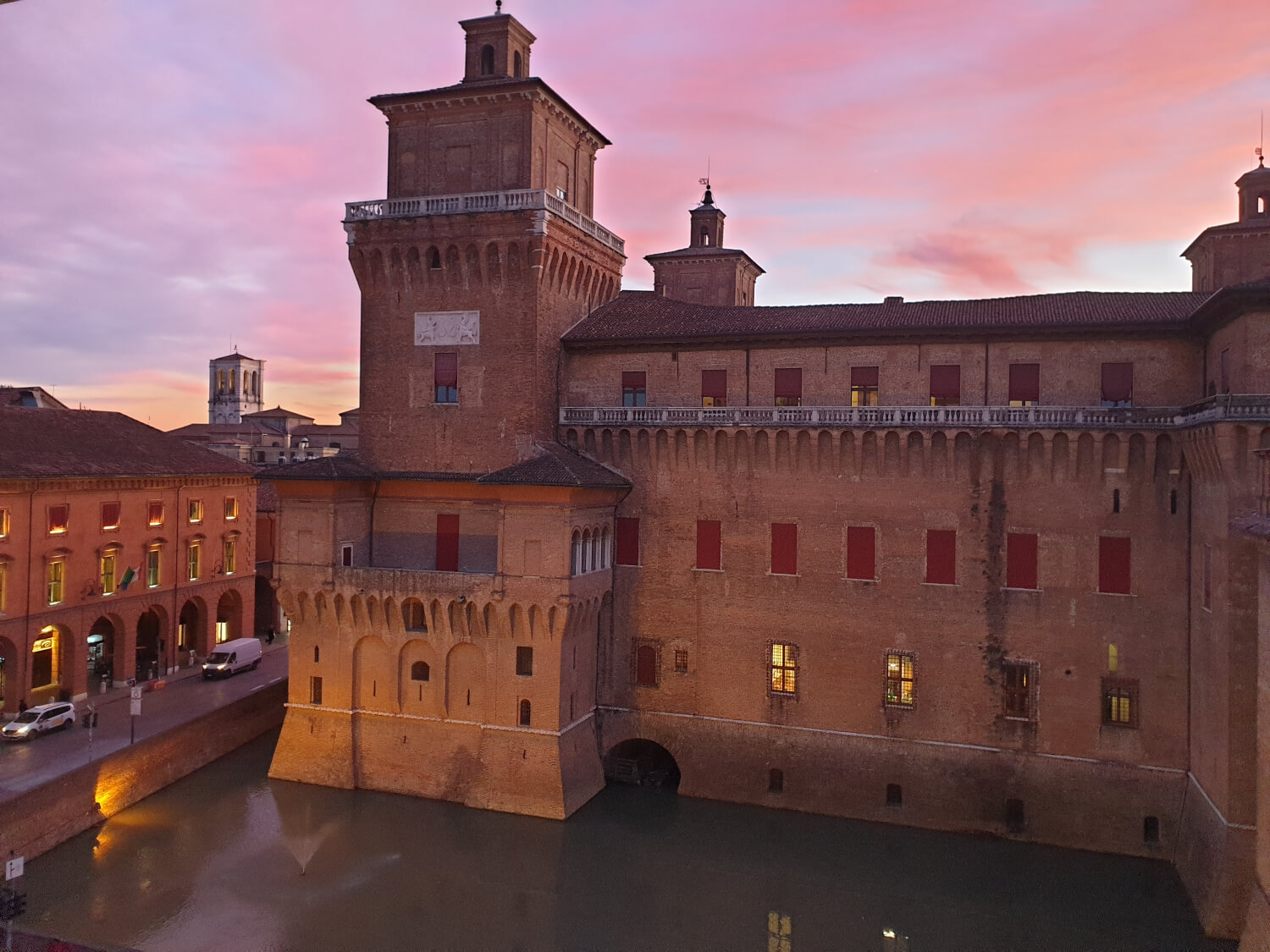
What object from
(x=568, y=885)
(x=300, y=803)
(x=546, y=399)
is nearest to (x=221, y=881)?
(x=300, y=803)

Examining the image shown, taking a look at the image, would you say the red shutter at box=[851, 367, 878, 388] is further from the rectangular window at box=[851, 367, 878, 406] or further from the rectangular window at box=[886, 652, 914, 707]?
the rectangular window at box=[886, 652, 914, 707]

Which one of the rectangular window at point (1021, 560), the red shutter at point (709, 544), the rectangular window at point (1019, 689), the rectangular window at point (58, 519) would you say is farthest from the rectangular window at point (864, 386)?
the rectangular window at point (58, 519)

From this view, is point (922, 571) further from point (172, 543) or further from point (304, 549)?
point (172, 543)

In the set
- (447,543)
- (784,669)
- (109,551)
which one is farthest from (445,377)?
(109,551)

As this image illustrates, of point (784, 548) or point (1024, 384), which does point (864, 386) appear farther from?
point (784, 548)

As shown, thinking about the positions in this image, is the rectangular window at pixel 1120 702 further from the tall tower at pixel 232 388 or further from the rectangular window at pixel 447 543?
the tall tower at pixel 232 388

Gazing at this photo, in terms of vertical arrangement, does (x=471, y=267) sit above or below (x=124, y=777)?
above

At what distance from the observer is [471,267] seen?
111ft

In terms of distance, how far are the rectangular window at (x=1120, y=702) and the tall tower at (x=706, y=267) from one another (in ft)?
108

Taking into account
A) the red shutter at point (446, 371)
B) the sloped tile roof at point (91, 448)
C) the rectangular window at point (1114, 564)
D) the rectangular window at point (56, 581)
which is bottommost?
the rectangular window at point (56, 581)

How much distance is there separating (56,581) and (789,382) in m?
30.7

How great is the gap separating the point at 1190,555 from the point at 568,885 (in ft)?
68.9

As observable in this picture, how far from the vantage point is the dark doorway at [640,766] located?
3431cm

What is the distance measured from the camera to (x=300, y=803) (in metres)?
32.2
